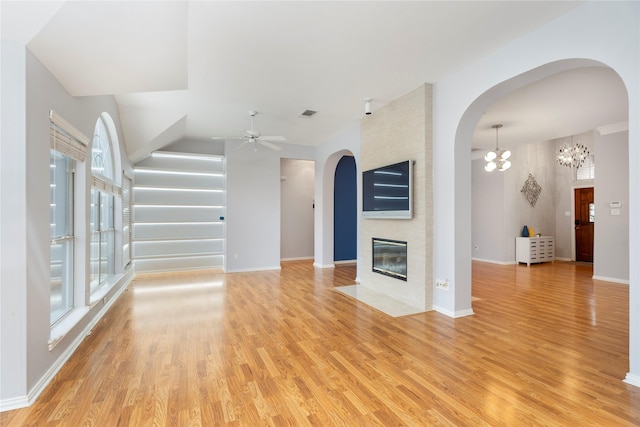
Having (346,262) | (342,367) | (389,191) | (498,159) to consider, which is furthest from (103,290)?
(498,159)

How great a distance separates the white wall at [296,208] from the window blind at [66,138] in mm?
5942

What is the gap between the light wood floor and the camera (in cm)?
201

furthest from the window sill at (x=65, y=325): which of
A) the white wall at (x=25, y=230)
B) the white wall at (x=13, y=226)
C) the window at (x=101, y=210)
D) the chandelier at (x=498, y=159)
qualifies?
the chandelier at (x=498, y=159)

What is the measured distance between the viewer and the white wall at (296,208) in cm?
903

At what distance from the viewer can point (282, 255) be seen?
897 centimetres

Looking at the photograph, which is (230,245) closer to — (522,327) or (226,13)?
Answer: (226,13)

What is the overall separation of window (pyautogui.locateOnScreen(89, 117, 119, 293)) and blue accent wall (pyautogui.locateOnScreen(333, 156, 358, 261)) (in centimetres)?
511

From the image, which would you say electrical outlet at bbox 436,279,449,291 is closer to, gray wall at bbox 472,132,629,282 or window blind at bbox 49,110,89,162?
window blind at bbox 49,110,89,162

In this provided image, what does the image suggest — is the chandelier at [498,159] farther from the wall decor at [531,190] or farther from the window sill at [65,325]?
the window sill at [65,325]

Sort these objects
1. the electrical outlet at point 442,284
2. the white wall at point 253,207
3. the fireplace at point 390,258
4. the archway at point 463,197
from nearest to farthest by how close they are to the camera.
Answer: the archway at point 463,197
the electrical outlet at point 442,284
the fireplace at point 390,258
the white wall at point 253,207

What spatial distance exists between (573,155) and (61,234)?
1059 centimetres

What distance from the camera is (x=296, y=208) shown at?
9.18m

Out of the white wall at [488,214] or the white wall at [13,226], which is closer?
the white wall at [13,226]

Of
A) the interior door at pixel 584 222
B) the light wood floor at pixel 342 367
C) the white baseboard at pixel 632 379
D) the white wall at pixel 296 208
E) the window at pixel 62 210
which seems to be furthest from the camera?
the white wall at pixel 296 208
